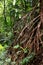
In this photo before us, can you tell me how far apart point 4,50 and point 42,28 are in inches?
24.6

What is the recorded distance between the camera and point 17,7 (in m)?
3.39

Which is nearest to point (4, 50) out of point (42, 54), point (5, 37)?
point (5, 37)

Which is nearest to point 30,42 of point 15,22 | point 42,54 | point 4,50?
point 42,54

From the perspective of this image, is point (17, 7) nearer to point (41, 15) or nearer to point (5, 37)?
point (5, 37)

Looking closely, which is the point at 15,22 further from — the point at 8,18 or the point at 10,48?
the point at 10,48

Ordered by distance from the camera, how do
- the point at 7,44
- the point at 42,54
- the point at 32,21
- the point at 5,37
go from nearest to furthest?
the point at 42,54, the point at 32,21, the point at 7,44, the point at 5,37

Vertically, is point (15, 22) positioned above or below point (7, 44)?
above

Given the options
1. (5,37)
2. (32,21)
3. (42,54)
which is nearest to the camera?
(42,54)

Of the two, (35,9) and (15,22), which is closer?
(35,9)

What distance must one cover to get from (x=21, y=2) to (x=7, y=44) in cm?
64

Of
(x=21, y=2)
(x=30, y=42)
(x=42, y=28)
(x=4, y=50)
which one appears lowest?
(x=4, y=50)

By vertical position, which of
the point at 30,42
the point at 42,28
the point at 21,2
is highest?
the point at 21,2

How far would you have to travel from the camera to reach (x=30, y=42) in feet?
8.93

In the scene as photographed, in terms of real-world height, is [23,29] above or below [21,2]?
below
